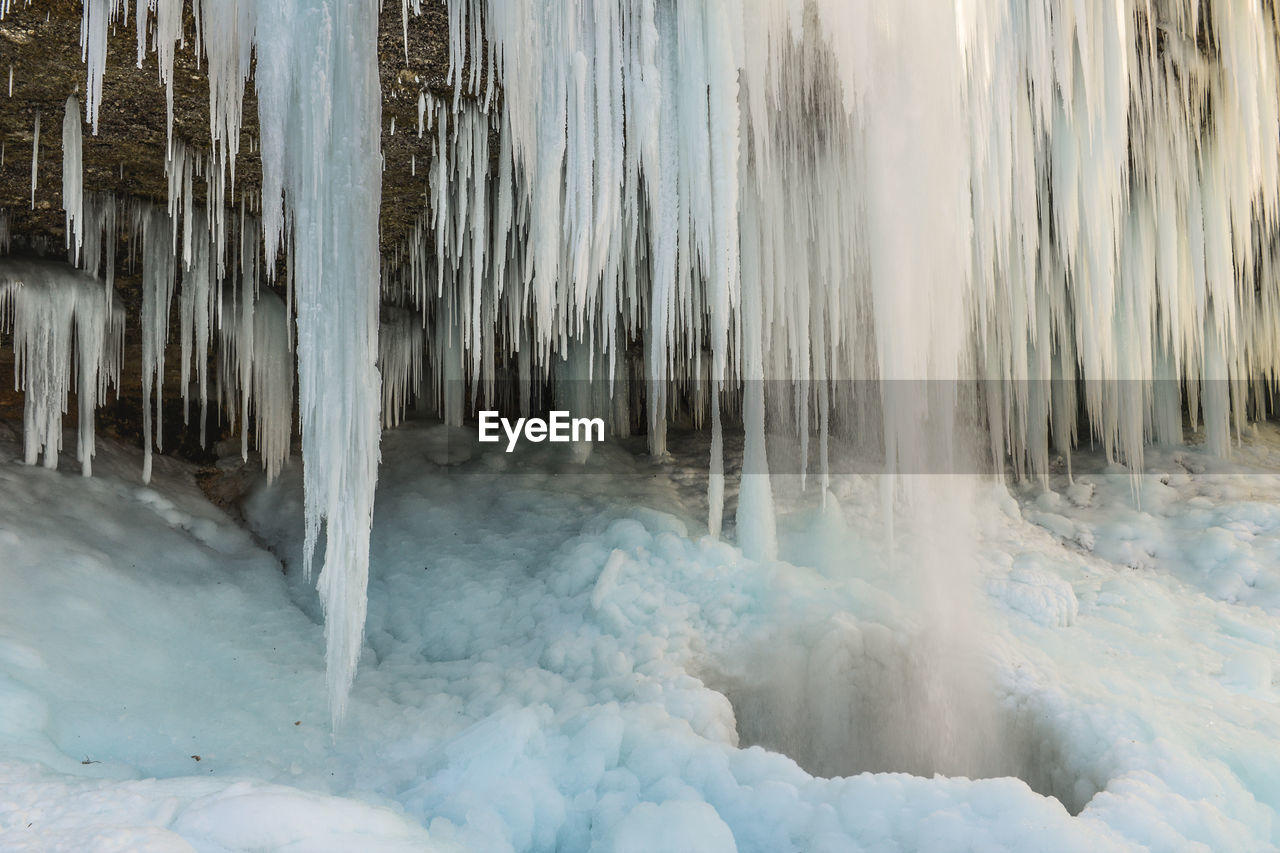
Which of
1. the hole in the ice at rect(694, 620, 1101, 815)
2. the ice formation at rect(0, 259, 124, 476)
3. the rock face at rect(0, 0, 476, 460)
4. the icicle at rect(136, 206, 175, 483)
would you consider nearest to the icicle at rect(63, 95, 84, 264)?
the rock face at rect(0, 0, 476, 460)

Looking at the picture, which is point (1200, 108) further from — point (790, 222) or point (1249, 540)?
point (1249, 540)

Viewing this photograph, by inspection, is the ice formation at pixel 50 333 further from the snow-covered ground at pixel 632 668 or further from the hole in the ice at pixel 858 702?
the hole in the ice at pixel 858 702

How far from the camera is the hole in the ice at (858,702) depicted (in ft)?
13.8

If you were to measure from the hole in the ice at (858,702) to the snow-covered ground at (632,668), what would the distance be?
15 millimetres

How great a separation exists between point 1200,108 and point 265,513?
20.2 ft

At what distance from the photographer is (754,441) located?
494 cm

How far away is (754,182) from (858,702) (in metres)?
2.68

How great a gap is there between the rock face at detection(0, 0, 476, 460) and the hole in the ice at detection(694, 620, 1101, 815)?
115 inches

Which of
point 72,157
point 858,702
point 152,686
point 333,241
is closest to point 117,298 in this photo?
point 72,157

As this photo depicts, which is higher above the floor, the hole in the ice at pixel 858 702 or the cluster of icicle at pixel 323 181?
the cluster of icicle at pixel 323 181

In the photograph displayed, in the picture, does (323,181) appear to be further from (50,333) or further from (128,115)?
(50,333)

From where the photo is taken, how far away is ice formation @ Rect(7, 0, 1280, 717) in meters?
3.15

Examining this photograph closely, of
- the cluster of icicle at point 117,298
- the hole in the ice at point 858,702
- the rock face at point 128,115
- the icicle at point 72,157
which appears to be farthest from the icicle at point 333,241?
the hole in the ice at point 858,702

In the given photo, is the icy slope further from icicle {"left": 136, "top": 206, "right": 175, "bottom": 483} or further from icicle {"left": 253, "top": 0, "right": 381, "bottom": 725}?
icicle {"left": 136, "top": 206, "right": 175, "bottom": 483}
